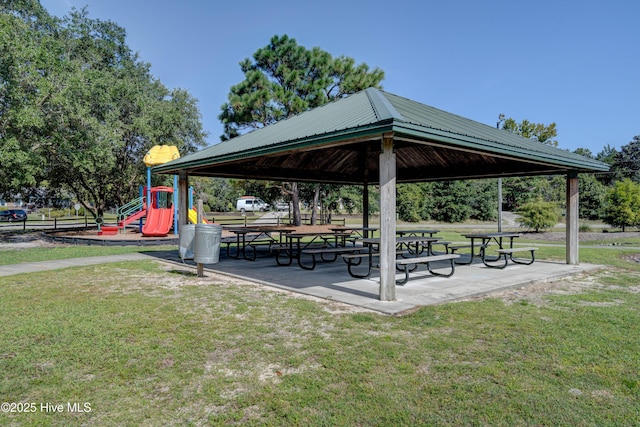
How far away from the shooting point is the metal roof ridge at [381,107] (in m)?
5.60

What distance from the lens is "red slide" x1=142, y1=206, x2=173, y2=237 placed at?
17.9m

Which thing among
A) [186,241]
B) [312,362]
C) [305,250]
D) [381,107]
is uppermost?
[381,107]

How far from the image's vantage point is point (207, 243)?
7.87 meters

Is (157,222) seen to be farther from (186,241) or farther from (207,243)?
(207,243)

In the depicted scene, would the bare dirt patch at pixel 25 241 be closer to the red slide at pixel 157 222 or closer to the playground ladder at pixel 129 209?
the red slide at pixel 157 222

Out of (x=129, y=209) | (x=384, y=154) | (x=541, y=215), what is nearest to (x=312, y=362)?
(x=384, y=154)

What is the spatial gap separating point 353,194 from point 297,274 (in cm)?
2033

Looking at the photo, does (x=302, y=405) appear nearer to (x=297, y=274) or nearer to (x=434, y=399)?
(x=434, y=399)

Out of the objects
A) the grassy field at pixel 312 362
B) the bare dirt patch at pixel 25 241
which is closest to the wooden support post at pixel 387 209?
the grassy field at pixel 312 362

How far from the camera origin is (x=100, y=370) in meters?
3.57

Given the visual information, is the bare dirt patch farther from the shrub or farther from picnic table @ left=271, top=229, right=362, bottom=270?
the shrub

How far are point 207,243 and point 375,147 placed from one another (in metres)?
5.50

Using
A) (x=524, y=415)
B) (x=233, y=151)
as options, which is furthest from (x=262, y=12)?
(x=524, y=415)

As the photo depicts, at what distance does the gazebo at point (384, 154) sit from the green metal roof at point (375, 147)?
2 centimetres
